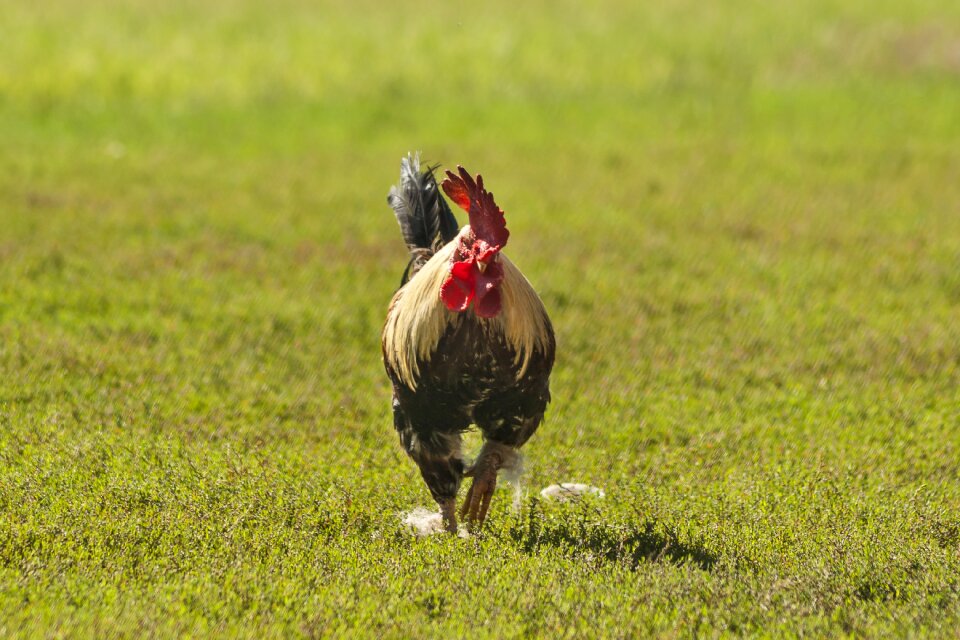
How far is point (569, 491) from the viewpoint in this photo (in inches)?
258

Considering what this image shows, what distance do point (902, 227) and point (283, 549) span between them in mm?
8912

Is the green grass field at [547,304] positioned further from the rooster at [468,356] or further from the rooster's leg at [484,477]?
the rooster at [468,356]

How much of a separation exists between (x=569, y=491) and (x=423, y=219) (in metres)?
1.62

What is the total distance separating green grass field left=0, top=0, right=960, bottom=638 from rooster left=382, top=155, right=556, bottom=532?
37cm

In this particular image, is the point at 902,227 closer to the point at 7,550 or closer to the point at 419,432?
the point at 419,432

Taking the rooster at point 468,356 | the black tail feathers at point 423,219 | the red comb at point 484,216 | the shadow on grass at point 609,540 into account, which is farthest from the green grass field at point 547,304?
the red comb at point 484,216

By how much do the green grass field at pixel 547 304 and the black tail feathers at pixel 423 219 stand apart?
123 cm

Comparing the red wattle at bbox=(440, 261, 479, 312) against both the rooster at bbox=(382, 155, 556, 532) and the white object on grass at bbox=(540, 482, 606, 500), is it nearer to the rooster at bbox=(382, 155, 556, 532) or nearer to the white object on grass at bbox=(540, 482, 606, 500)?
the rooster at bbox=(382, 155, 556, 532)

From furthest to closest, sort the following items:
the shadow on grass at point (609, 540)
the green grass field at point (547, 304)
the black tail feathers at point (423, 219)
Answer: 1. the black tail feathers at point (423, 219)
2. the shadow on grass at point (609, 540)
3. the green grass field at point (547, 304)

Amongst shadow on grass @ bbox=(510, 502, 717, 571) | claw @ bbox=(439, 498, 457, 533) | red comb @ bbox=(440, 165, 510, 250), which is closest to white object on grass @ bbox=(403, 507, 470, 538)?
claw @ bbox=(439, 498, 457, 533)

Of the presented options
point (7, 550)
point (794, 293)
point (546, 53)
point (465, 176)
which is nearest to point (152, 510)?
point (7, 550)

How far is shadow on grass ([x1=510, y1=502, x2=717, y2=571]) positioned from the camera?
5.57 meters

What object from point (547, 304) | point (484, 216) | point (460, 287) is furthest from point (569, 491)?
point (547, 304)

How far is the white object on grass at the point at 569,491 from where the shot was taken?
21.2 ft
